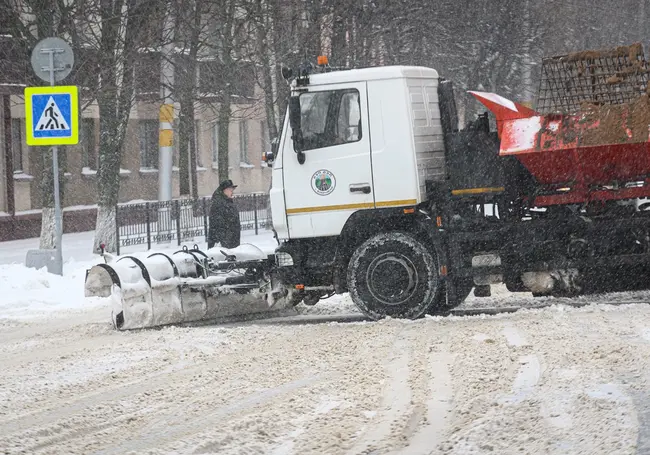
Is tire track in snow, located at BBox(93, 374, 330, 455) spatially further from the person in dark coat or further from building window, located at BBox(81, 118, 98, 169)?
building window, located at BBox(81, 118, 98, 169)

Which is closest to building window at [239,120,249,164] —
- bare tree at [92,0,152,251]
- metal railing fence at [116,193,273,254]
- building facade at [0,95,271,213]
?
building facade at [0,95,271,213]

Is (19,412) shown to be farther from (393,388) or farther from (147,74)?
(147,74)

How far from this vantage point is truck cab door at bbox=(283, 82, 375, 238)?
11.2 m

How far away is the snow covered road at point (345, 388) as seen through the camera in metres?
6.09

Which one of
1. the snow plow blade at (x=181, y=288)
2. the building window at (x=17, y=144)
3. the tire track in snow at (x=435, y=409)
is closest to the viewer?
the tire track in snow at (x=435, y=409)

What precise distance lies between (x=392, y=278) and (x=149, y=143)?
27266mm

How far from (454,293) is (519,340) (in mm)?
1972

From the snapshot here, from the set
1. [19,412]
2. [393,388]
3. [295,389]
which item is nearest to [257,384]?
[295,389]

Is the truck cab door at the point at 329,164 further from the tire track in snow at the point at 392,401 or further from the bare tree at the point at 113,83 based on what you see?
the bare tree at the point at 113,83

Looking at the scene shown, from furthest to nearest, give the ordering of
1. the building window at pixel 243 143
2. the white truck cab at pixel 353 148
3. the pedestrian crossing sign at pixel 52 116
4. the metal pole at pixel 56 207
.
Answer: the building window at pixel 243 143 → the metal pole at pixel 56 207 → the pedestrian crossing sign at pixel 52 116 → the white truck cab at pixel 353 148

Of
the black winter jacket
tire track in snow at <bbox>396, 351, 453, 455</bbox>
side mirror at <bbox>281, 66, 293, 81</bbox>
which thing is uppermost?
side mirror at <bbox>281, 66, 293, 81</bbox>

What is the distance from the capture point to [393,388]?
758 centimetres

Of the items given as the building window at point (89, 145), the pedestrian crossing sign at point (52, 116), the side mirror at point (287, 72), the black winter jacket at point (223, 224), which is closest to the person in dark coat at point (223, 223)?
the black winter jacket at point (223, 224)

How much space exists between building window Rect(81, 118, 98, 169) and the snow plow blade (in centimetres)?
2151
